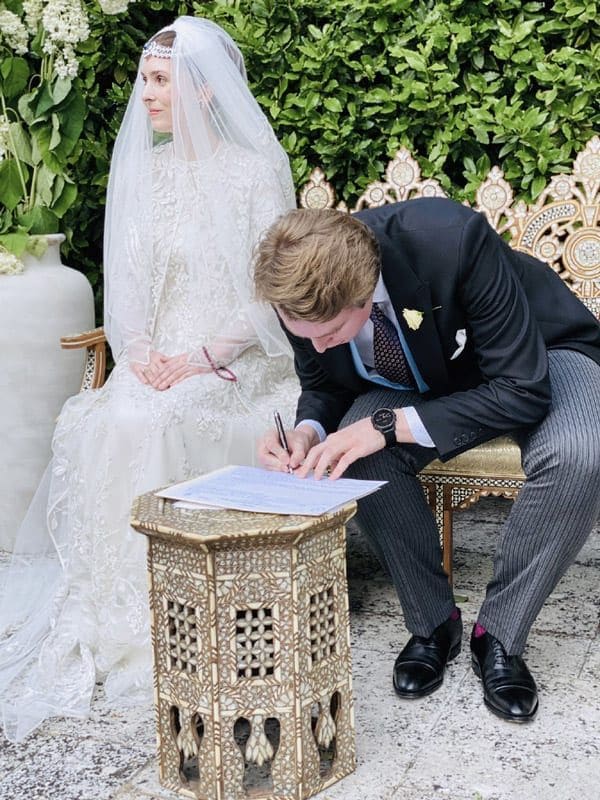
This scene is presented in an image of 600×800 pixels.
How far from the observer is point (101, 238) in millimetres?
5000

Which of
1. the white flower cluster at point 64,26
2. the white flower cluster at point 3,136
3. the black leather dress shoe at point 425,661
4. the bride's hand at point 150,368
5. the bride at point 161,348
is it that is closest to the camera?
the black leather dress shoe at point 425,661

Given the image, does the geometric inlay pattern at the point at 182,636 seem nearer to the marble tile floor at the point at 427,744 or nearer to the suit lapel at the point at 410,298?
the marble tile floor at the point at 427,744

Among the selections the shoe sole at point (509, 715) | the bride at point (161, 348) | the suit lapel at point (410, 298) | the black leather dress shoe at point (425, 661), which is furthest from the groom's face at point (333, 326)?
the shoe sole at point (509, 715)

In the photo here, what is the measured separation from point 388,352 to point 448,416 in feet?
1.11

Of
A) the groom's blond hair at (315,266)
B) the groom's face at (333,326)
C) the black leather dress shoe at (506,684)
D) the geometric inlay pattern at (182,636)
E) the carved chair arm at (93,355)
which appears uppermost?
the groom's blond hair at (315,266)

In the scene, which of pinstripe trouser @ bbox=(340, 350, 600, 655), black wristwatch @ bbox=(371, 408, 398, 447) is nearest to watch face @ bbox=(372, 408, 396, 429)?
black wristwatch @ bbox=(371, 408, 398, 447)

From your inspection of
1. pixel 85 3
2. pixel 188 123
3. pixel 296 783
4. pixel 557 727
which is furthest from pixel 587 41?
pixel 296 783

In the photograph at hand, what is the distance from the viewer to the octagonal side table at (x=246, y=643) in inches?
91.7

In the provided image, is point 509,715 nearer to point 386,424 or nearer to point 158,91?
point 386,424

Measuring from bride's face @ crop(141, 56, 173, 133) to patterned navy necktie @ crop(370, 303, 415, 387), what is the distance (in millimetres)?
1190

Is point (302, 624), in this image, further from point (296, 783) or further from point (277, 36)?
point (277, 36)

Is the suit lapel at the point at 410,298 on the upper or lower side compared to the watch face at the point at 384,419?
upper

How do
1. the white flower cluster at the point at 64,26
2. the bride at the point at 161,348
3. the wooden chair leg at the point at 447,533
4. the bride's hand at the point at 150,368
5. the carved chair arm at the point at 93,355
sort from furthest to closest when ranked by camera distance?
the white flower cluster at the point at 64,26
the carved chair arm at the point at 93,355
the bride's hand at the point at 150,368
the wooden chair leg at the point at 447,533
the bride at the point at 161,348

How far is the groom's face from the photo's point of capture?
260 centimetres
